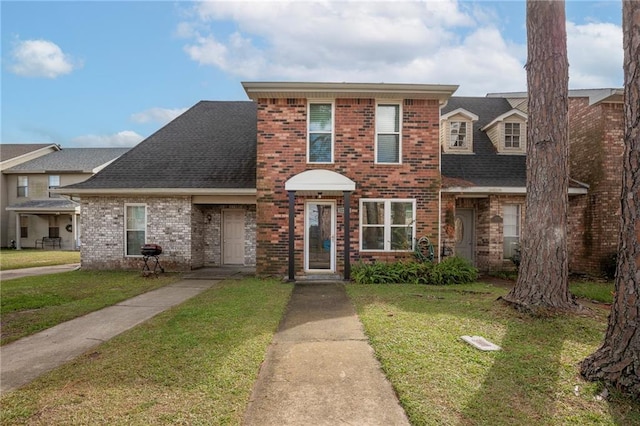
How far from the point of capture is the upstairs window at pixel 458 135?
481 inches

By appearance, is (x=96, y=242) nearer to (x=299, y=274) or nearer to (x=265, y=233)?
(x=265, y=233)

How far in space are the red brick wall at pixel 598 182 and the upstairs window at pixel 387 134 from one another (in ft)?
19.5

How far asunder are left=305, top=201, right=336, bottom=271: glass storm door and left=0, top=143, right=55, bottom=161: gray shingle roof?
2615 centimetres

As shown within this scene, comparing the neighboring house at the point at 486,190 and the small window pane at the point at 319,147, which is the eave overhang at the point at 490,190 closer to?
the neighboring house at the point at 486,190

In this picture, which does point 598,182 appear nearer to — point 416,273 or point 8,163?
point 416,273

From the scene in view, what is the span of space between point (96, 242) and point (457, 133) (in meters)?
12.9

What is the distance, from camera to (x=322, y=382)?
10.9 feet

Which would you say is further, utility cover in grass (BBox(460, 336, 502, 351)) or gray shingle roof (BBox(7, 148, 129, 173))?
gray shingle roof (BBox(7, 148, 129, 173))

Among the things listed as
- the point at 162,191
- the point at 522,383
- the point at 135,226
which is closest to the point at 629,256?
the point at 522,383

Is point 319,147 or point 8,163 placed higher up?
point 8,163

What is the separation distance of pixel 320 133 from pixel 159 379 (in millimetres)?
7766

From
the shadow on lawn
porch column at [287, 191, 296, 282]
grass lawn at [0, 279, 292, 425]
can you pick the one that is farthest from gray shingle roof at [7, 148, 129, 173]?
the shadow on lawn

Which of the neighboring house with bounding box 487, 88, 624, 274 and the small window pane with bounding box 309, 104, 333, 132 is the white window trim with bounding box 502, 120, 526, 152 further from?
the small window pane with bounding box 309, 104, 333, 132

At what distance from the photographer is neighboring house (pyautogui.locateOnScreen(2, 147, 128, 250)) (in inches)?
883
